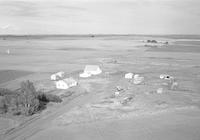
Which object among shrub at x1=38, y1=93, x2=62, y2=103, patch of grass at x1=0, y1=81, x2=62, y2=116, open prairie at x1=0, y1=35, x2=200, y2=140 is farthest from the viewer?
shrub at x1=38, y1=93, x2=62, y2=103

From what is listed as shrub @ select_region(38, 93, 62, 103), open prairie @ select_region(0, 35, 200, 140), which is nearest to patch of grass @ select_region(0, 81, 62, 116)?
open prairie @ select_region(0, 35, 200, 140)

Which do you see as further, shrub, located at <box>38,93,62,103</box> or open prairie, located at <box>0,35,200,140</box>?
shrub, located at <box>38,93,62,103</box>

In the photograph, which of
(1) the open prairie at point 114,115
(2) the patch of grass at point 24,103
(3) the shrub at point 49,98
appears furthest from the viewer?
(3) the shrub at point 49,98

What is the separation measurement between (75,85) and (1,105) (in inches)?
297

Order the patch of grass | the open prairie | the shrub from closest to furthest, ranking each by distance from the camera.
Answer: the open prairie → the patch of grass → the shrub

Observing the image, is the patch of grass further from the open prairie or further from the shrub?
the shrub

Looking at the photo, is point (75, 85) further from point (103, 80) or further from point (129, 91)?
point (129, 91)

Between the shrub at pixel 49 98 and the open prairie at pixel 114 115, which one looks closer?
the open prairie at pixel 114 115

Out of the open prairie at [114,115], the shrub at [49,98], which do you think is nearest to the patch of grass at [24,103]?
the open prairie at [114,115]

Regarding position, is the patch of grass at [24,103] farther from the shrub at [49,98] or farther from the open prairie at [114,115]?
the shrub at [49,98]

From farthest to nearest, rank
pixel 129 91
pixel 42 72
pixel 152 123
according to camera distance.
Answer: pixel 42 72 < pixel 129 91 < pixel 152 123

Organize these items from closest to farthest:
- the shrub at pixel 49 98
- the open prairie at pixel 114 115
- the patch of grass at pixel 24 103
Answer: the open prairie at pixel 114 115
the patch of grass at pixel 24 103
the shrub at pixel 49 98

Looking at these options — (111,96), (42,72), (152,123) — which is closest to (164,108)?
(152,123)

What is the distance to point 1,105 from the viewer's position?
49.3ft
